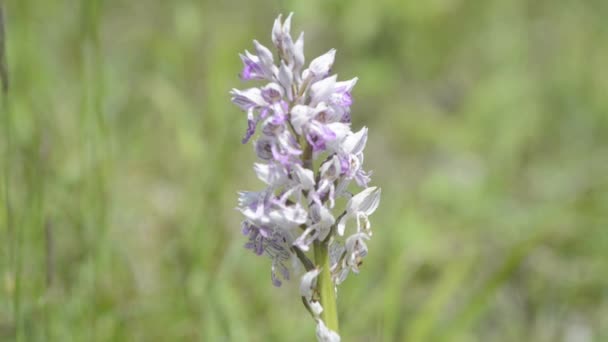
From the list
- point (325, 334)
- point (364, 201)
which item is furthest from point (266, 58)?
point (325, 334)

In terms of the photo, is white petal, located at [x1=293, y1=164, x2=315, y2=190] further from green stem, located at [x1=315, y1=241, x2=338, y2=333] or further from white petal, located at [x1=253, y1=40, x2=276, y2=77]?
white petal, located at [x1=253, y1=40, x2=276, y2=77]

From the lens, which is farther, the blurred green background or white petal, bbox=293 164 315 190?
the blurred green background

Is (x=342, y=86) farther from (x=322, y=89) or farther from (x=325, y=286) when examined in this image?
(x=325, y=286)

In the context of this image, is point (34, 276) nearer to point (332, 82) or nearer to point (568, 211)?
point (332, 82)

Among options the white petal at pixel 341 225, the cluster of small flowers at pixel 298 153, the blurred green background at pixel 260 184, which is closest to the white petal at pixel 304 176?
the cluster of small flowers at pixel 298 153

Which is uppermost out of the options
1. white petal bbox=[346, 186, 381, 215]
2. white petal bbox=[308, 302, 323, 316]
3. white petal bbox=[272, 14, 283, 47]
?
white petal bbox=[272, 14, 283, 47]

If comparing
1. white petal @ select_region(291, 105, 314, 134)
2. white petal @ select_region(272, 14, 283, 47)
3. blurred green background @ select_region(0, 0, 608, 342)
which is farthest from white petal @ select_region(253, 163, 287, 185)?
blurred green background @ select_region(0, 0, 608, 342)
